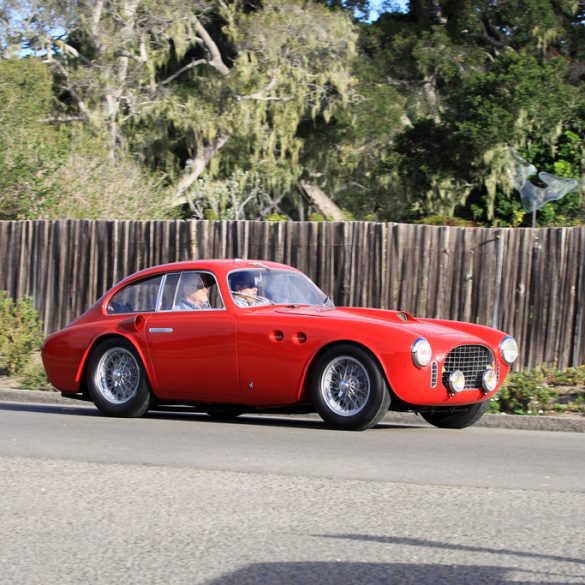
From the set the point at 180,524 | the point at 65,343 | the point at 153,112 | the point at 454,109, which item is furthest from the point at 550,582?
the point at 153,112

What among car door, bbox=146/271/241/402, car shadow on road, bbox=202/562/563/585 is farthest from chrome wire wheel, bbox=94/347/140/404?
car shadow on road, bbox=202/562/563/585

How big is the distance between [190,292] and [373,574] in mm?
6022

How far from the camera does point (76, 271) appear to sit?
17734 millimetres

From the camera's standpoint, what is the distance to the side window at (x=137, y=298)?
11.0 meters

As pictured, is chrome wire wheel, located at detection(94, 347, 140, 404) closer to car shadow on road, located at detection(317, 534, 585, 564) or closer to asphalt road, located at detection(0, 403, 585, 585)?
asphalt road, located at detection(0, 403, 585, 585)

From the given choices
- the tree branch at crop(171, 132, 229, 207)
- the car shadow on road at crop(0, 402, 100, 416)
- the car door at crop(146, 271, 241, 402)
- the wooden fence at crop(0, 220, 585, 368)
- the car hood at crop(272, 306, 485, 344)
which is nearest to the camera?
the car hood at crop(272, 306, 485, 344)

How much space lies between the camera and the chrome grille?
9742mm

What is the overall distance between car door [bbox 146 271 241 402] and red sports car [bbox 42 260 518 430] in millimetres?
12

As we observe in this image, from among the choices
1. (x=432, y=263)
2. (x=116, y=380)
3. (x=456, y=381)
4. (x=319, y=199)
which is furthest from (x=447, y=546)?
(x=319, y=199)

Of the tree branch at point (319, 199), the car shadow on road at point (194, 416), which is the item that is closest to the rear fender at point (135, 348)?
the car shadow on road at point (194, 416)

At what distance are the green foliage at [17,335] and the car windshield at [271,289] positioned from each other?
5066 millimetres

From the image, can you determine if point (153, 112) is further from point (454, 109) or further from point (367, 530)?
point (367, 530)

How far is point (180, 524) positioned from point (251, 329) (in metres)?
4.07

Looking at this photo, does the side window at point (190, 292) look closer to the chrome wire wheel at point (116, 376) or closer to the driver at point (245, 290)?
the driver at point (245, 290)
